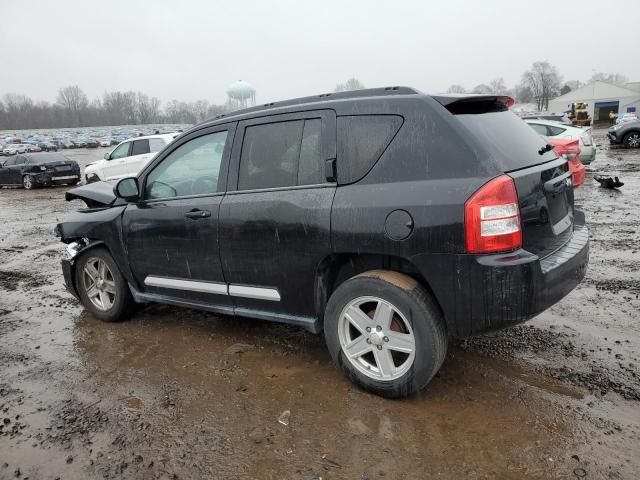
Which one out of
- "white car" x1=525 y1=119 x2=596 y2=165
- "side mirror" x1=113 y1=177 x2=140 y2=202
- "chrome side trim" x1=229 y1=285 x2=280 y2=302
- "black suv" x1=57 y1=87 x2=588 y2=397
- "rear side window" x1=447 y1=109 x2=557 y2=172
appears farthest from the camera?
"white car" x1=525 y1=119 x2=596 y2=165

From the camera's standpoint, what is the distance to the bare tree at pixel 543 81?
338ft

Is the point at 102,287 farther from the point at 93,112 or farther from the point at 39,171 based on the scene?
the point at 93,112

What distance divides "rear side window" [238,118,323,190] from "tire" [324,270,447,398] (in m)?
0.80

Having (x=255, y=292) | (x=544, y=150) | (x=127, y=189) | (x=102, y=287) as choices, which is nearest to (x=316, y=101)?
(x=255, y=292)

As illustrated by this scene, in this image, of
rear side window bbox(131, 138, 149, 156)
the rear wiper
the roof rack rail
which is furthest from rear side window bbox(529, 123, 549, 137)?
rear side window bbox(131, 138, 149, 156)

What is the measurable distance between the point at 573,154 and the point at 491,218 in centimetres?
858

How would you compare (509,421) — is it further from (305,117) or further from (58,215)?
(58,215)

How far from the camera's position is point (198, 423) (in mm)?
2945

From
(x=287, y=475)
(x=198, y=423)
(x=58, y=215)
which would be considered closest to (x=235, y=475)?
(x=287, y=475)

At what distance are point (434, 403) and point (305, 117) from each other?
203cm

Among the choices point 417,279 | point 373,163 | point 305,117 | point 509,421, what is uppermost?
point 305,117

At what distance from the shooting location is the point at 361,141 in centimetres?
308

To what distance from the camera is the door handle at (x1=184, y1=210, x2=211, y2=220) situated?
12.1ft

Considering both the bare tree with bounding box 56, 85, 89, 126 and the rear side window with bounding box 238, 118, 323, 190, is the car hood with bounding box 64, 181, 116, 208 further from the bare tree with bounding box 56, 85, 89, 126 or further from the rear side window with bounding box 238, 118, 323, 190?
the bare tree with bounding box 56, 85, 89, 126
